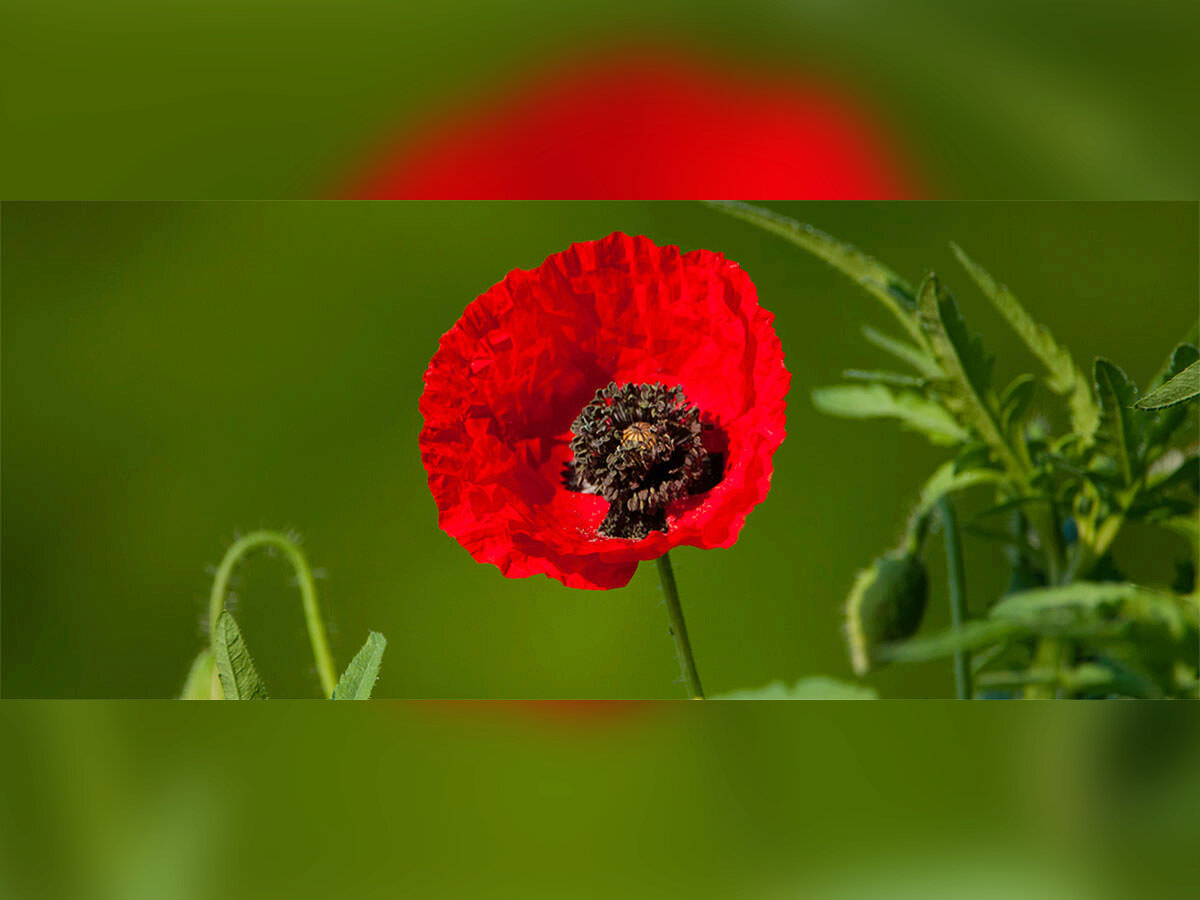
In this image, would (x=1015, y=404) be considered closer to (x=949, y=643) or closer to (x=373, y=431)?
(x=949, y=643)

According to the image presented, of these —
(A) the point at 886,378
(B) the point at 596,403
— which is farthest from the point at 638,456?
(A) the point at 886,378

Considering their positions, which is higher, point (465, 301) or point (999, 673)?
point (465, 301)

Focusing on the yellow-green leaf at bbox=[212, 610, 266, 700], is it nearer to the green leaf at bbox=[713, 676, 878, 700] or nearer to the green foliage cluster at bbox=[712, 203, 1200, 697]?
the green leaf at bbox=[713, 676, 878, 700]

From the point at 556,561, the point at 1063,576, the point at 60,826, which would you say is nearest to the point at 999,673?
the point at 1063,576

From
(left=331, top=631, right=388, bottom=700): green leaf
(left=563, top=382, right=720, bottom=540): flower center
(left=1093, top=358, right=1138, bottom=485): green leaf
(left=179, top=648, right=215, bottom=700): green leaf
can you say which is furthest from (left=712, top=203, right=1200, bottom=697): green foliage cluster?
(left=179, top=648, right=215, bottom=700): green leaf

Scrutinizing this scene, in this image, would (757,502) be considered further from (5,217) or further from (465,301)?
(5,217)
